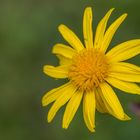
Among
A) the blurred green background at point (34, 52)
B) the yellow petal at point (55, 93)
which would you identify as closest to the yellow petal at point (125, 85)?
the yellow petal at point (55, 93)

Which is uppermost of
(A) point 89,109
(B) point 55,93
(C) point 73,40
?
(C) point 73,40

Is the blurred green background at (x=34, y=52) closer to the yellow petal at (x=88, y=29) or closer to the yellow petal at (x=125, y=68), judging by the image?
the yellow petal at (x=88, y=29)

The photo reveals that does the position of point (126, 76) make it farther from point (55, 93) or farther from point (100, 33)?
point (55, 93)

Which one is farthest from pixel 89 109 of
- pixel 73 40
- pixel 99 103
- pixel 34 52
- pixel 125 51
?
pixel 34 52

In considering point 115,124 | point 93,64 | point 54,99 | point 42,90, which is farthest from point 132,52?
point 42,90

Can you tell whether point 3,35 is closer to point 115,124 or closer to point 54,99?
point 115,124

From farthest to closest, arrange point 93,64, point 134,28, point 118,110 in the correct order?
point 134,28 < point 93,64 < point 118,110

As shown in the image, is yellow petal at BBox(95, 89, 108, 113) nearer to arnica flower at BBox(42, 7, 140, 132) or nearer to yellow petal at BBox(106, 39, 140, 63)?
arnica flower at BBox(42, 7, 140, 132)
